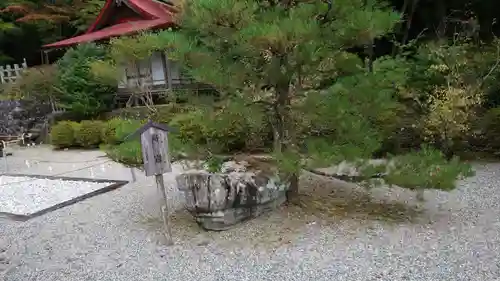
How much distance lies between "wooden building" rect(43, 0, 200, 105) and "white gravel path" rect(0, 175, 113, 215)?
3.78 metres

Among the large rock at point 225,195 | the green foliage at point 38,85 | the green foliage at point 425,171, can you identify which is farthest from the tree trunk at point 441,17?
the green foliage at point 38,85

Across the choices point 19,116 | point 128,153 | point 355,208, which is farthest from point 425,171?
point 19,116

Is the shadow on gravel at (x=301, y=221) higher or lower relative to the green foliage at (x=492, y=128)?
lower

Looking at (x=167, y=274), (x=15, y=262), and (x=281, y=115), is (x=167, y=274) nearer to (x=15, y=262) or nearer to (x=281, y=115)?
(x=15, y=262)

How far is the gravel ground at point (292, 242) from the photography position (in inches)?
124

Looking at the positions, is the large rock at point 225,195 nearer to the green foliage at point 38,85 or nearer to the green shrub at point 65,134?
the green shrub at point 65,134

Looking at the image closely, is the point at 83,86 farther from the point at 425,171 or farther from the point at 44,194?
the point at 425,171

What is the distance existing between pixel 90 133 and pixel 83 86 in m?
1.76

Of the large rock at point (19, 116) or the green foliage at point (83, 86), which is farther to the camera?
the large rock at point (19, 116)

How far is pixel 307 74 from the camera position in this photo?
4.12 m

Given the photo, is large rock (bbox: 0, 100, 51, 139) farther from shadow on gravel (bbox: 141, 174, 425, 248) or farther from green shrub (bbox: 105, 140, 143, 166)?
shadow on gravel (bbox: 141, 174, 425, 248)

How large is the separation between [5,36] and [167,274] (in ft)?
53.9

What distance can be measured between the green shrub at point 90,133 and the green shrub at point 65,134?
6.2 inches

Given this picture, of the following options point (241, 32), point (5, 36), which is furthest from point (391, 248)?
point (5, 36)
